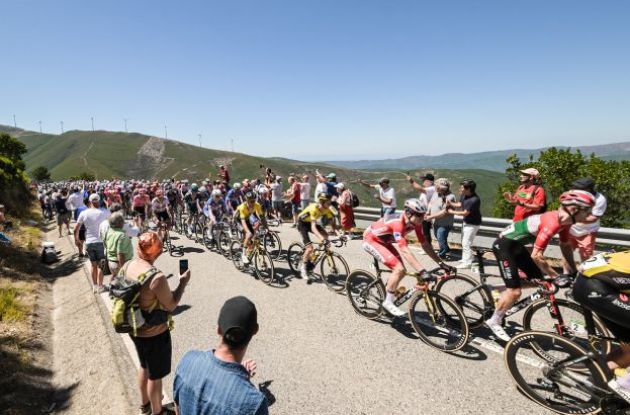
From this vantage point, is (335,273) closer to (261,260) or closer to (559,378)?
(261,260)

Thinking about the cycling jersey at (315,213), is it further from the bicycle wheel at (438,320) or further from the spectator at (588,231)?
the spectator at (588,231)

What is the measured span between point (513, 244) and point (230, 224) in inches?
351

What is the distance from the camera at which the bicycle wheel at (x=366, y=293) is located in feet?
20.4

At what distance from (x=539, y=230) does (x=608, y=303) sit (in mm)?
1402

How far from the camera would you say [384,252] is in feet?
19.6

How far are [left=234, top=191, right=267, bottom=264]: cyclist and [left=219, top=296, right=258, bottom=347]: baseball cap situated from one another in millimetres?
7157

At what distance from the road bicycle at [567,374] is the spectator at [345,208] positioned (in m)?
8.79

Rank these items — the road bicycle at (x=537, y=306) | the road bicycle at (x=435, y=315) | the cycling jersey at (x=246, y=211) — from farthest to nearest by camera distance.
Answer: the cycling jersey at (x=246, y=211) → the road bicycle at (x=435, y=315) → the road bicycle at (x=537, y=306)

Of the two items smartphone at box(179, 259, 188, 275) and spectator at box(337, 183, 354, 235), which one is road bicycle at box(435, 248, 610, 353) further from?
spectator at box(337, 183, 354, 235)

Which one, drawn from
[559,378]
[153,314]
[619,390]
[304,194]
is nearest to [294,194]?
[304,194]

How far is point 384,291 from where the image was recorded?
6.18 meters

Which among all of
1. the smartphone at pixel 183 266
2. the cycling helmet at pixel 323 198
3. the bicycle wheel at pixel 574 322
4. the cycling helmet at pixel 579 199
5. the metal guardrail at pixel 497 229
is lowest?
the bicycle wheel at pixel 574 322

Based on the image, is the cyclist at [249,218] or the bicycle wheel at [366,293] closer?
the bicycle wheel at [366,293]

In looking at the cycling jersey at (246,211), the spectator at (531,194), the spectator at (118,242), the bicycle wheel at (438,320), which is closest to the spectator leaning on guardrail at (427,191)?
the spectator at (531,194)
